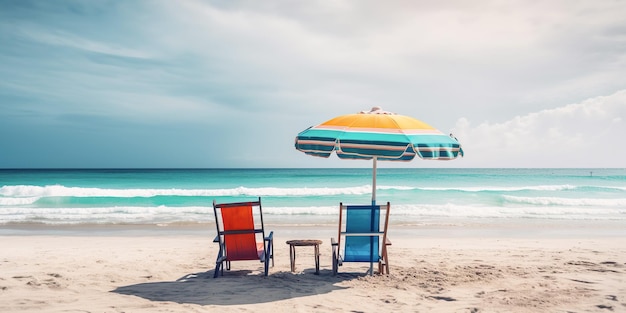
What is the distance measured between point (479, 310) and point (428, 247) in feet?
14.3

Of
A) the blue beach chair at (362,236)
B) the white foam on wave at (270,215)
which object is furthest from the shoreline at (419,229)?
the blue beach chair at (362,236)

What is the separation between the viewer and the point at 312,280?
612 cm

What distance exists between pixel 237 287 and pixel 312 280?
1.02 metres

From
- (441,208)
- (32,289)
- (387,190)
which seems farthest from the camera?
(387,190)

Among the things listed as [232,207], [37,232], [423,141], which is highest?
[423,141]

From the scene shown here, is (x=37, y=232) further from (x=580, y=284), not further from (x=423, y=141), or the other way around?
(x=580, y=284)

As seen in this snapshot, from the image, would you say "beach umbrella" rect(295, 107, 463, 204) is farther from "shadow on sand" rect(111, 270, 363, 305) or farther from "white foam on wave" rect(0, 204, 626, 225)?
"white foam on wave" rect(0, 204, 626, 225)

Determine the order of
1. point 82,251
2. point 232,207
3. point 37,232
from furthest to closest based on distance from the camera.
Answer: point 37,232, point 82,251, point 232,207

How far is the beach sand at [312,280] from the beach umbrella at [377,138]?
5.49 feet

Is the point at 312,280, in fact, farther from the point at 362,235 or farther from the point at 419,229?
the point at 419,229

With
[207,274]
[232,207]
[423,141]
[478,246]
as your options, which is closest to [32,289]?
[207,274]

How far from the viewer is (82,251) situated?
27.9ft

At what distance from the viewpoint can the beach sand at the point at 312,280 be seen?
5004 mm

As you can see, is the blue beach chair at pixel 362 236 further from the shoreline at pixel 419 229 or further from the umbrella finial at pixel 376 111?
the shoreline at pixel 419 229
